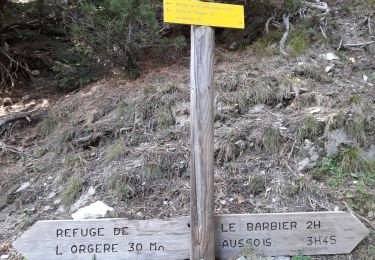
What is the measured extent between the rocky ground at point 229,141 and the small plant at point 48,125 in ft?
0.06

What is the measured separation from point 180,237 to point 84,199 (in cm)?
152

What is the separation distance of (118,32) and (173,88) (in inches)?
43.0

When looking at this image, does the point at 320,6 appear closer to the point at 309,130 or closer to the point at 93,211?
the point at 309,130

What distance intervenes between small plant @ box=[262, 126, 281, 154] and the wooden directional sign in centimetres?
131

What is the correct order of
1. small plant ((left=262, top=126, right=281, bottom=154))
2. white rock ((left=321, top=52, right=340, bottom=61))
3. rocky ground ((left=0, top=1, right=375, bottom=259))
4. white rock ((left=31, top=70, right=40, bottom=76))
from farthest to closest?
white rock ((left=31, top=70, right=40, bottom=76))
white rock ((left=321, top=52, right=340, bottom=61))
small plant ((left=262, top=126, right=281, bottom=154))
rocky ground ((left=0, top=1, right=375, bottom=259))

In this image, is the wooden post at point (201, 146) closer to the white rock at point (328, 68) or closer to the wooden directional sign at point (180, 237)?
the wooden directional sign at point (180, 237)

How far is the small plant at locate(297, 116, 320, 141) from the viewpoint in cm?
441

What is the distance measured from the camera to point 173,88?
548cm

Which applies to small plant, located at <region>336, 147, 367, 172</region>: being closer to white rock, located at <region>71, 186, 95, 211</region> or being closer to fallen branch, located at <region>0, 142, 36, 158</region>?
white rock, located at <region>71, 186, 95, 211</region>

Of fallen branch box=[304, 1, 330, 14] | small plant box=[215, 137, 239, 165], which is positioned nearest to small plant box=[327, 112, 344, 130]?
small plant box=[215, 137, 239, 165]

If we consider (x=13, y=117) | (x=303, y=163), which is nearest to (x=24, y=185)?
(x=13, y=117)

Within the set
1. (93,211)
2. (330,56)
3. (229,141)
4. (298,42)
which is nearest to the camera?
(93,211)

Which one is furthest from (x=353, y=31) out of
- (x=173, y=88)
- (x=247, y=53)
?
(x=173, y=88)

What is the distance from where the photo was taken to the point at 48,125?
573 centimetres
